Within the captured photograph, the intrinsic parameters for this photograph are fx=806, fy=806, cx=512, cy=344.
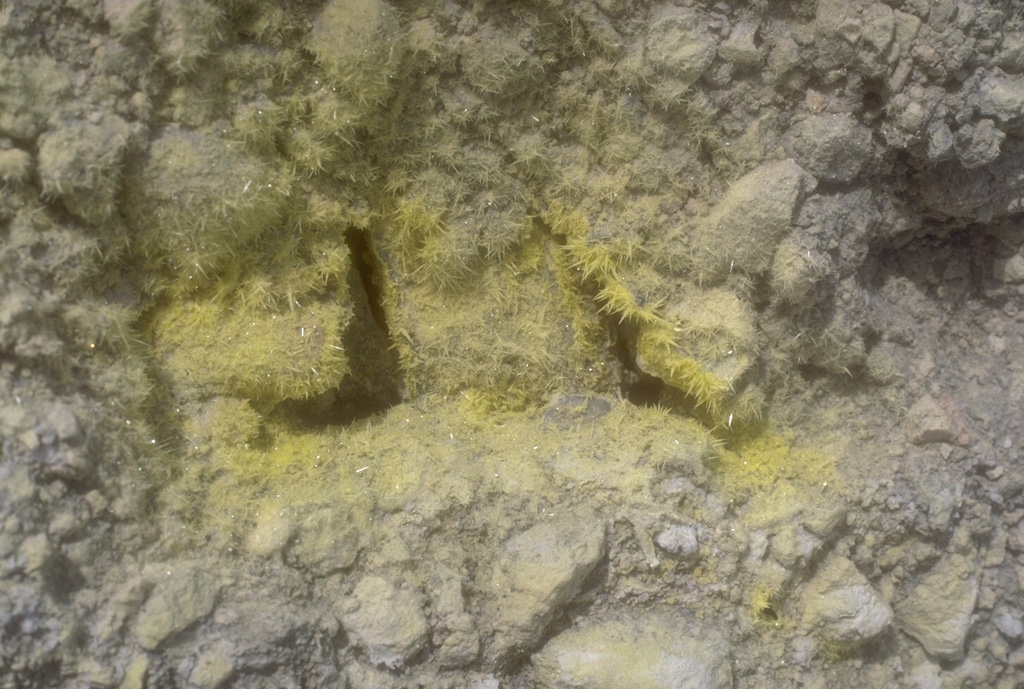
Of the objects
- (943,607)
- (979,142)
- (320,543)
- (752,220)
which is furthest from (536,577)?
(979,142)

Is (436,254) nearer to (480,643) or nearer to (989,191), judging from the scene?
(480,643)

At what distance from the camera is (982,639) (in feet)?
7.20

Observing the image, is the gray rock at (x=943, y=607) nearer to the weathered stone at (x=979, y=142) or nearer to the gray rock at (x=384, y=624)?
the weathered stone at (x=979, y=142)

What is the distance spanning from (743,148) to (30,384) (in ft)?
5.52

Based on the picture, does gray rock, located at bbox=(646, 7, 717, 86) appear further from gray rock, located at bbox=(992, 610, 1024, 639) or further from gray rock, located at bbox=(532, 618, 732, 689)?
gray rock, located at bbox=(992, 610, 1024, 639)

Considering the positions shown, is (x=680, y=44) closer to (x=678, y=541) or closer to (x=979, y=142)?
(x=979, y=142)

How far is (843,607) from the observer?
2006mm

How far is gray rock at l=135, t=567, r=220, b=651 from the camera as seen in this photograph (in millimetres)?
1615

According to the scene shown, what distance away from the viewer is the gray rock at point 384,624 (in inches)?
69.0

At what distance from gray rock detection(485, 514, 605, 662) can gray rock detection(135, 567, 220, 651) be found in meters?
0.62

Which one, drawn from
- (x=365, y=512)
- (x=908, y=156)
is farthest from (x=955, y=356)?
(x=365, y=512)

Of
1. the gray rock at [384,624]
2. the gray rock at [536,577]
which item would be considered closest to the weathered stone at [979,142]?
the gray rock at [536,577]

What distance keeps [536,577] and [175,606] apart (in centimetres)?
77

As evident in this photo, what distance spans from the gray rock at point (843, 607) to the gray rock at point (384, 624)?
38.6 inches
